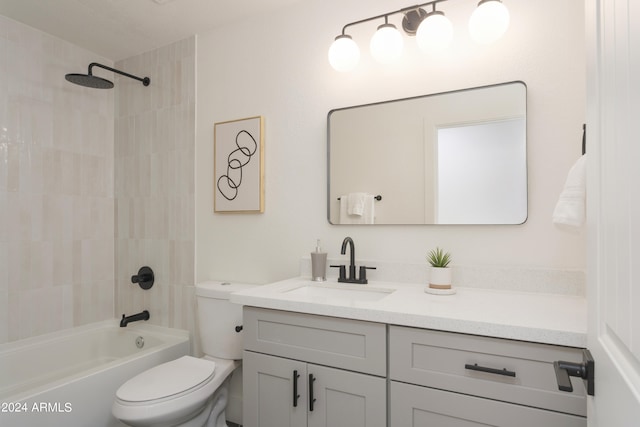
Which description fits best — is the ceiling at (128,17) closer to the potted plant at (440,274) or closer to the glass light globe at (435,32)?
the glass light globe at (435,32)

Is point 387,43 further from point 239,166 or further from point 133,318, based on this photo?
point 133,318

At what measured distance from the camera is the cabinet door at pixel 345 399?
3.78 feet

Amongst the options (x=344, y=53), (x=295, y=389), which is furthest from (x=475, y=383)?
(x=344, y=53)

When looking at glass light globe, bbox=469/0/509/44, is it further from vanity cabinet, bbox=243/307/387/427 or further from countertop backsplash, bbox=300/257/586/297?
vanity cabinet, bbox=243/307/387/427

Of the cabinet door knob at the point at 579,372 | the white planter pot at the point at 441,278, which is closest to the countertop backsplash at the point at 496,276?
the white planter pot at the point at 441,278

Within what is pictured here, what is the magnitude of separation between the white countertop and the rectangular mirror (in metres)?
0.34

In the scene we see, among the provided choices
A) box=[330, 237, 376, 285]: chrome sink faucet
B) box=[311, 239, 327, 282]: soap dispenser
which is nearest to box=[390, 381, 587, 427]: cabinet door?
box=[330, 237, 376, 285]: chrome sink faucet

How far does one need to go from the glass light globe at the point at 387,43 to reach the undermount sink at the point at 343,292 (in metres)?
1.06

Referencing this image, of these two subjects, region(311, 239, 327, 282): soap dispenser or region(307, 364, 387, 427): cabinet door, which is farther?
region(311, 239, 327, 282): soap dispenser

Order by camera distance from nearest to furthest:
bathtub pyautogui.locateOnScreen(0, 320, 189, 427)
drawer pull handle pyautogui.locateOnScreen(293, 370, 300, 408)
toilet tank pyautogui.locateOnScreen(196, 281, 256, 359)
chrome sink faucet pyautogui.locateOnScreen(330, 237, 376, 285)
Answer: drawer pull handle pyautogui.locateOnScreen(293, 370, 300, 408)
bathtub pyautogui.locateOnScreen(0, 320, 189, 427)
chrome sink faucet pyautogui.locateOnScreen(330, 237, 376, 285)
toilet tank pyautogui.locateOnScreen(196, 281, 256, 359)

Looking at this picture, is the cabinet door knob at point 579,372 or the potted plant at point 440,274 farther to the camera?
the potted plant at point 440,274

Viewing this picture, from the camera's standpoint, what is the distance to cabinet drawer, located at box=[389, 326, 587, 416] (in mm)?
937

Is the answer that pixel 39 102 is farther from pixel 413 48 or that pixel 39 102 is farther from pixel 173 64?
pixel 413 48

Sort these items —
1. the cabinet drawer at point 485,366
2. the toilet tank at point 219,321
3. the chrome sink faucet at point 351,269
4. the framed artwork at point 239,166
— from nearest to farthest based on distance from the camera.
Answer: the cabinet drawer at point 485,366 → the chrome sink faucet at point 351,269 → the toilet tank at point 219,321 → the framed artwork at point 239,166
